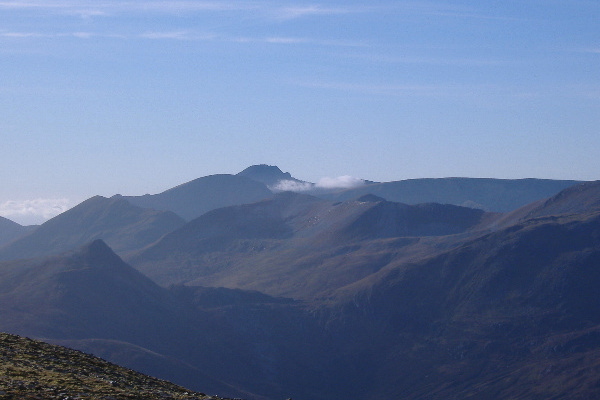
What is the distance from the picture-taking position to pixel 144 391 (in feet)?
117

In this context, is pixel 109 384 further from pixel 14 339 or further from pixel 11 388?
pixel 14 339

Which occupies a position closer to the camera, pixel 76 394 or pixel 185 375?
pixel 76 394

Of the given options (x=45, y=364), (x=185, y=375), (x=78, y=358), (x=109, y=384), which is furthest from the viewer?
(x=185, y=375)

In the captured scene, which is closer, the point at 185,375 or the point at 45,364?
the point at 45,364

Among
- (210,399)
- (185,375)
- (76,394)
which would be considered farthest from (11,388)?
(185,375)

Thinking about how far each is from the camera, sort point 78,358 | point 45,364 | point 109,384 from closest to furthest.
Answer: point 109,384 < point 45,364 < point 78,358

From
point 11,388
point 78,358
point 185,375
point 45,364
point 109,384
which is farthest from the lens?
point 185,375

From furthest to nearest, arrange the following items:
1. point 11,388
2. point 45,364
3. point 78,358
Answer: point 78,358 → point 45,364 → point 11,388

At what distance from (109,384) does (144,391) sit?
1.50 meters

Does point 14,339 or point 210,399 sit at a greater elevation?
point 14,339

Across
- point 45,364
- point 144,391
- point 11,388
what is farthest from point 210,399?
point 11,388

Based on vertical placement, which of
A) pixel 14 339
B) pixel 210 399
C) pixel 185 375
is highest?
pixel 14 339

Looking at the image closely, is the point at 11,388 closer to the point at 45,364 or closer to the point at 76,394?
the point at 76,394

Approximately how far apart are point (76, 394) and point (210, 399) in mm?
7677
